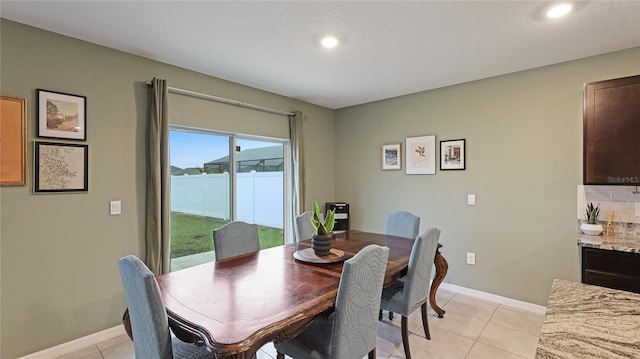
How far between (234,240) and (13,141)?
1746 mm

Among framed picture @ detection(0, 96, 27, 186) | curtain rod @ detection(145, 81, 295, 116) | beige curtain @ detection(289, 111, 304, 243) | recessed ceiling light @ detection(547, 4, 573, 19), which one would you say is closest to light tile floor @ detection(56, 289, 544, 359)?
framed picture @ detection(0, 96, 27, 186)

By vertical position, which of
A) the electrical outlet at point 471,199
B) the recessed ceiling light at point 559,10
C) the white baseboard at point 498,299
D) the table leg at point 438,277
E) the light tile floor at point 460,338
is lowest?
the light tile floor at point 460,338

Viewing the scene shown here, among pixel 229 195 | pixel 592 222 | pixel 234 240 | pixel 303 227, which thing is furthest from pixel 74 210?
pixel 592 222

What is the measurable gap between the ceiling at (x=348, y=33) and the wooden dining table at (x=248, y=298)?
1786 mm

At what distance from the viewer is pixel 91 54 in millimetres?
2512

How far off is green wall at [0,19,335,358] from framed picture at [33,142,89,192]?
51 millimetres

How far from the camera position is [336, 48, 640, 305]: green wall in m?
2.93

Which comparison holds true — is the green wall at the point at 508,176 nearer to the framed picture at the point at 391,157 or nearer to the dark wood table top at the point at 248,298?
the framed picture at the point at 391,157

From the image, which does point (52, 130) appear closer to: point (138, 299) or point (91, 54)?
point (91, 54)

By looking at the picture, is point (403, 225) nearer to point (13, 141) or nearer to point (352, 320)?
point (352, 320)

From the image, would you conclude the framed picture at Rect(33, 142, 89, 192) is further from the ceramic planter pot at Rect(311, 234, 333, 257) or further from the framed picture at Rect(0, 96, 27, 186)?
the ceramic planter pot at Rect(311, 234, 333, 257)

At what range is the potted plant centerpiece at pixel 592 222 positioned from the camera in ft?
8.65

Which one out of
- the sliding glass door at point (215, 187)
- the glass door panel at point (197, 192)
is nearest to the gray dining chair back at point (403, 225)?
the sliding glass door at point (215, 187)

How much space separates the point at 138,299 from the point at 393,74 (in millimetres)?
3077
